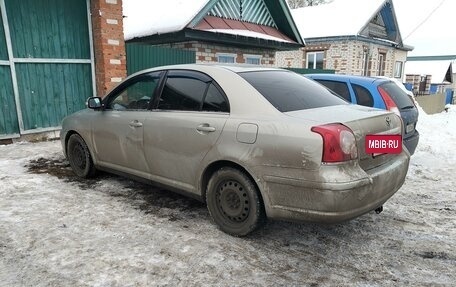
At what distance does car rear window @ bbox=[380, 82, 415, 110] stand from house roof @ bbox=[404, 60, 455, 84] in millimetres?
35523

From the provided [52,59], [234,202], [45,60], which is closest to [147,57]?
[52,59]

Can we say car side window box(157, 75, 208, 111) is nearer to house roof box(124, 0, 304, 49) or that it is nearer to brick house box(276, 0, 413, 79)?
house roof box(124, 0, 304, 49)

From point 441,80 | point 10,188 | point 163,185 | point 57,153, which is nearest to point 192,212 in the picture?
point 163,185

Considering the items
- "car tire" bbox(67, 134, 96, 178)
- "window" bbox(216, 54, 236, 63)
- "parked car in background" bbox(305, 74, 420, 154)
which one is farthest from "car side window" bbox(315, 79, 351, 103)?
"window" bbox(216, 54, 236, 63)

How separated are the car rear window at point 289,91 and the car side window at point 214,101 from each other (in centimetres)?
28

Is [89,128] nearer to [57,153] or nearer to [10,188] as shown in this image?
[10,188]

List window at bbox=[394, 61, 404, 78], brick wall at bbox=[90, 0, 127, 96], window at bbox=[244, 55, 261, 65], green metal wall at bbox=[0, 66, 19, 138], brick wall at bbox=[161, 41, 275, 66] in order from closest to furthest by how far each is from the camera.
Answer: green metal wall at bbox=[0, 66, 19, 138] → brick wall at bbox=[90, 0, 127, 96] → brick wall at bbox=[161, 41, 275, 66] → window at bbox=[244, 55, 261, 65] → window at bbox=[394, 61, 404, 78]

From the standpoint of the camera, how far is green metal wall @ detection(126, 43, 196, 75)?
876 centimetres

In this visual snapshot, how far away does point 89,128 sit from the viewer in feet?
15.0

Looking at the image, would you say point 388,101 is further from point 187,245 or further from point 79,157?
point 79,157

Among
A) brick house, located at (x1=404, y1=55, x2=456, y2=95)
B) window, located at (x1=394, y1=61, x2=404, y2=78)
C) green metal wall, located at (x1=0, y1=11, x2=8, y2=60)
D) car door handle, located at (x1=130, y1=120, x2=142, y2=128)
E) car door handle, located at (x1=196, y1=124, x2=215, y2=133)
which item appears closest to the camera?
car door handle, located at (x1=196, y1=124, x2=215, y2=133)

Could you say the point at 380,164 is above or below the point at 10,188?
above

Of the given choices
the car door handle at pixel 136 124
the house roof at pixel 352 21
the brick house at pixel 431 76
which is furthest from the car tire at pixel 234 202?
the brick house at pixel 431 76

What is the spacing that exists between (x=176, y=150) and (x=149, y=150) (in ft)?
1.41
